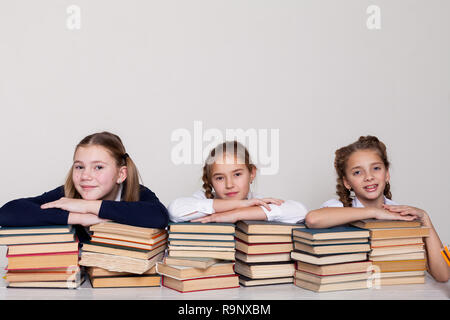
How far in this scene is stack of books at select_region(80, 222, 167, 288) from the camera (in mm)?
1659

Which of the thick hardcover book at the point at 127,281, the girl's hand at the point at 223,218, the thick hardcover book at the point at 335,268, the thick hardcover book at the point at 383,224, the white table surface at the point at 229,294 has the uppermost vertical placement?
the girl's hand at the point at 223,218

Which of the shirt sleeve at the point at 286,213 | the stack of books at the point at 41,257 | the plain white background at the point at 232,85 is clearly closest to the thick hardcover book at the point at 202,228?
the shirt sleeve at the point at 286,213

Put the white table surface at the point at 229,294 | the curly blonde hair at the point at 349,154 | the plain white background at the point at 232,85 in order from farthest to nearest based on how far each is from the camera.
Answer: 1. the plain white background at the point at 232,85
2. the curly blonde hair at the point at 349,154
3. the white table surface at the point at 229,294

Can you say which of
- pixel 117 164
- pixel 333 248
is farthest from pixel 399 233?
pixel 117 164

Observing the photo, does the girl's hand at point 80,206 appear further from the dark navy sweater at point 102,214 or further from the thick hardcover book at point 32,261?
the thick hardcover book at point 32,261

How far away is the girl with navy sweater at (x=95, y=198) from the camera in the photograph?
1734 millimetres

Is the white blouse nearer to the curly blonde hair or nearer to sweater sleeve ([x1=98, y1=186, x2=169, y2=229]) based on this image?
sweater sleeve ([x1=98, y1=186, x2=169, y2=229])

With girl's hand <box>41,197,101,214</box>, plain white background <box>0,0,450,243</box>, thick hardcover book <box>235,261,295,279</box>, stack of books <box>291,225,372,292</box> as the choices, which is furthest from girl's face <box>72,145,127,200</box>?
plain white background <box>0,0,450,243</box>

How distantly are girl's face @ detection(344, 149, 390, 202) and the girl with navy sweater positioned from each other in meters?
1.04

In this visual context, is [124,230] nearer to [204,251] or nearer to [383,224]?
[204,251]

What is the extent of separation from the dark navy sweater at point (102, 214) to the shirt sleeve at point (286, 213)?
0.42 m

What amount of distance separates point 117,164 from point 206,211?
58 cm

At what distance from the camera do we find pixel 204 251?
5.54 ft
